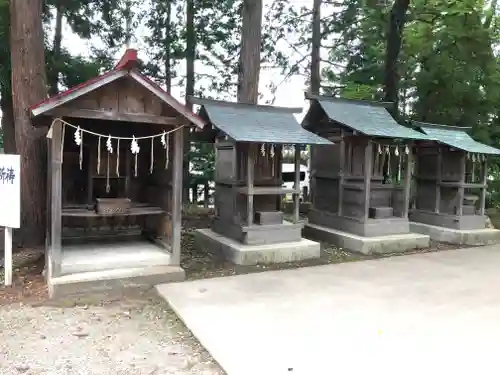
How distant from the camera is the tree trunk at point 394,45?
1096 cm

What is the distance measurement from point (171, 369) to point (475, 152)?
25.2ft

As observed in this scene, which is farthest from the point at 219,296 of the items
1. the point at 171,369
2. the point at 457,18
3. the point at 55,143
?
the point at 457,18

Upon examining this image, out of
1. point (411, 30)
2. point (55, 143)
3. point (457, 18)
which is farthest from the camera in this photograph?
point (411, 30)

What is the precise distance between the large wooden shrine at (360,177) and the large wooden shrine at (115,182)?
3.51m

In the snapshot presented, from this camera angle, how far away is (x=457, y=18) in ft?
35.5

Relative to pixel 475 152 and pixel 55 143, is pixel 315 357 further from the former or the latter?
pixel 475 152

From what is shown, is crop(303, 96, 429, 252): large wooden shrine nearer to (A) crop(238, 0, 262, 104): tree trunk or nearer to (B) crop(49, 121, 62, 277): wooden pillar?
(A) crop(238, 0, 262, 104): tree trunk

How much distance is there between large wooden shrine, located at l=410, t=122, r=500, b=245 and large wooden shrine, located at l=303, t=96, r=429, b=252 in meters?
0.93

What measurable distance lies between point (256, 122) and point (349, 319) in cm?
395

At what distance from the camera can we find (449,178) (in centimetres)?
927

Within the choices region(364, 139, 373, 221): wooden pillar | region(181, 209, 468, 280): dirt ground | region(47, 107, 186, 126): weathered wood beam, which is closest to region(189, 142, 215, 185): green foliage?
region(181, 209, 468, 280): dirt ground

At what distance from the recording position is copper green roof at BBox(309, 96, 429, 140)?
782 centimetres

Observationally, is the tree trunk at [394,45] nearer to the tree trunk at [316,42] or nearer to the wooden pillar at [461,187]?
the wooden pillar at [461,187]

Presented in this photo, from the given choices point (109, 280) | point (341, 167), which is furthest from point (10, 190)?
point (341, 167)
